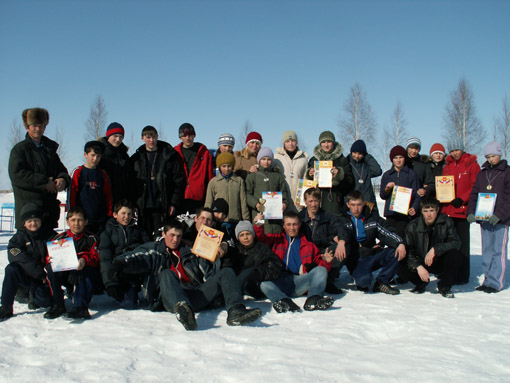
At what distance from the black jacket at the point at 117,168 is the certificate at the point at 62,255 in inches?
56.6

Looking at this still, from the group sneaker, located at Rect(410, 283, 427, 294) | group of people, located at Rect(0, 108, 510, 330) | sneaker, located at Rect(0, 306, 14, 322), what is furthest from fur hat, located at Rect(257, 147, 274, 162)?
sneaker, located at Rect(0, 306, 14, 322)

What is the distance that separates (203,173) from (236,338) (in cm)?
356

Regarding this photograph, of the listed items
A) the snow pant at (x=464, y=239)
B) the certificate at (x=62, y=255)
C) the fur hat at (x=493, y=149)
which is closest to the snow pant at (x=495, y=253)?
the snow pant at (x=464, y=239)

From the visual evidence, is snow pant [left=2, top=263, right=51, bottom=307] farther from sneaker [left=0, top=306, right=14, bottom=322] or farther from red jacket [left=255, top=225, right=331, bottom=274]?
red jacket [left=255, top=225, right=331, bottom=274]

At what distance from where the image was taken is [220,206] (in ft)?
19.8

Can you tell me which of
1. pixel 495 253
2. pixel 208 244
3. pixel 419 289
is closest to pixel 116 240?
pixel 208 244

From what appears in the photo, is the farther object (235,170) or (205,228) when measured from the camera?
(235,170)

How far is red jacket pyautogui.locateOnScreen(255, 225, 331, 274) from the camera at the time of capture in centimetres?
551

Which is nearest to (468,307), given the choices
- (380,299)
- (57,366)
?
(380,299)

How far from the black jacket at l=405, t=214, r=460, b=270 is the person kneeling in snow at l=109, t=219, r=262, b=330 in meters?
2.79

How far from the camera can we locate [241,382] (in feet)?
9.68

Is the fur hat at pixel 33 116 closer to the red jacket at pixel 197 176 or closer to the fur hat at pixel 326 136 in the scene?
the red jacket at pixel 197 176

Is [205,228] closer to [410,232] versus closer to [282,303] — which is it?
[282,303]

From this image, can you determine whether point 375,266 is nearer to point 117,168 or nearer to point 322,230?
point 322,230
